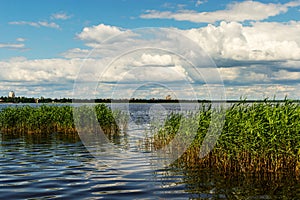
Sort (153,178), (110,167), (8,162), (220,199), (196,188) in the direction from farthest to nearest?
(8,162) < (110,167) < (153,178) < (196,188) < (220,199)

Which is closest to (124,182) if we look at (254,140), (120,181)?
(120,181)

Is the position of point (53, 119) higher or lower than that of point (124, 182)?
higher

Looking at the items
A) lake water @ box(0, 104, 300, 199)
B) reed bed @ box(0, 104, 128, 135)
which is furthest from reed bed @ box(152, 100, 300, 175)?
reed bed @ box(0, 104, 128, 135)

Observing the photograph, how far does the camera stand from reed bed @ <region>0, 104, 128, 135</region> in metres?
45.3

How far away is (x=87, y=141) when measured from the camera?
3744 centimetres

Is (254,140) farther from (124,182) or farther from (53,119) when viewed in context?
(53,119)

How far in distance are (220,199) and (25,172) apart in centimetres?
1116

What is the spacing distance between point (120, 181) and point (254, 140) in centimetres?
741

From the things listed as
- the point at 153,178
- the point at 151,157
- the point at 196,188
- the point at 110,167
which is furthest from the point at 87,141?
the point at 196,188

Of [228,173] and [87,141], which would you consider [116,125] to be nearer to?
[87,141]

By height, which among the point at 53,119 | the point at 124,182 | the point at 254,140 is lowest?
the point at 124,182

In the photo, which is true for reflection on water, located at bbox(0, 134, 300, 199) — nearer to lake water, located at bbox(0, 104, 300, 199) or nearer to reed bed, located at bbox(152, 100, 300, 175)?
lake water, located at bbox(0, 104, 300, 199)

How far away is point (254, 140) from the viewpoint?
20922mm

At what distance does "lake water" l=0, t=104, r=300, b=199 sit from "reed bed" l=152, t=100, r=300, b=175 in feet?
3.08
